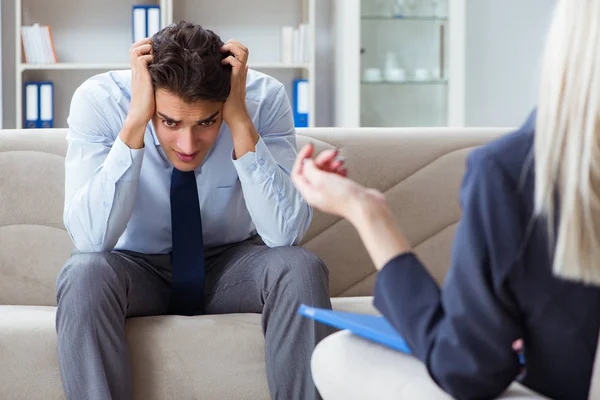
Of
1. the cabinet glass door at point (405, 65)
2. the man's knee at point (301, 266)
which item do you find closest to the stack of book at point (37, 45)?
the cabinet glass door at point (405, 65)

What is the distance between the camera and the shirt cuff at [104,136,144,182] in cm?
A: 181

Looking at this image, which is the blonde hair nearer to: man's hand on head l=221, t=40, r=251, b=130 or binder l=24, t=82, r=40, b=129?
man's hand on head l=221, t=40, r=251, b=130

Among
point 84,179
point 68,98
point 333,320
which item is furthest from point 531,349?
point 68,98

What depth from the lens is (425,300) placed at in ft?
2.80

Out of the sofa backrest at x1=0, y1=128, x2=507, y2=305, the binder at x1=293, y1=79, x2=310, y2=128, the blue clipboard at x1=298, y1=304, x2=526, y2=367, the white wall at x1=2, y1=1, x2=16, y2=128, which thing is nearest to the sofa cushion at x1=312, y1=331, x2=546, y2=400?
the blue clipboard at x1=298, y1=304, x2=526, y2=367

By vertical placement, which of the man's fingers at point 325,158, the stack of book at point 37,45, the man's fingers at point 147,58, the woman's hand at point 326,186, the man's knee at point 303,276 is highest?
the stack of book at point 37,45

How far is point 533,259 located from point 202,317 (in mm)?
1121

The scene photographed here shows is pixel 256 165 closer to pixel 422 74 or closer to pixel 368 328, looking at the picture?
pixel 368 328

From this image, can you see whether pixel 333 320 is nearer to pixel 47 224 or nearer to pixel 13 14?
pixel 47 224

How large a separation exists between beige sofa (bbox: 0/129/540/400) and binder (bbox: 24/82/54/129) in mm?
2082

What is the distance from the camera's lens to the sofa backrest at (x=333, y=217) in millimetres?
2127

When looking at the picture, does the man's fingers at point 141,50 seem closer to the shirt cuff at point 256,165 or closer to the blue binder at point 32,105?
the shirt cuff at point 256,165

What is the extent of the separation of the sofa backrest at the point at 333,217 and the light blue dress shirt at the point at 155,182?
0.28 meters

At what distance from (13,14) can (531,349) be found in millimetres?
4096
